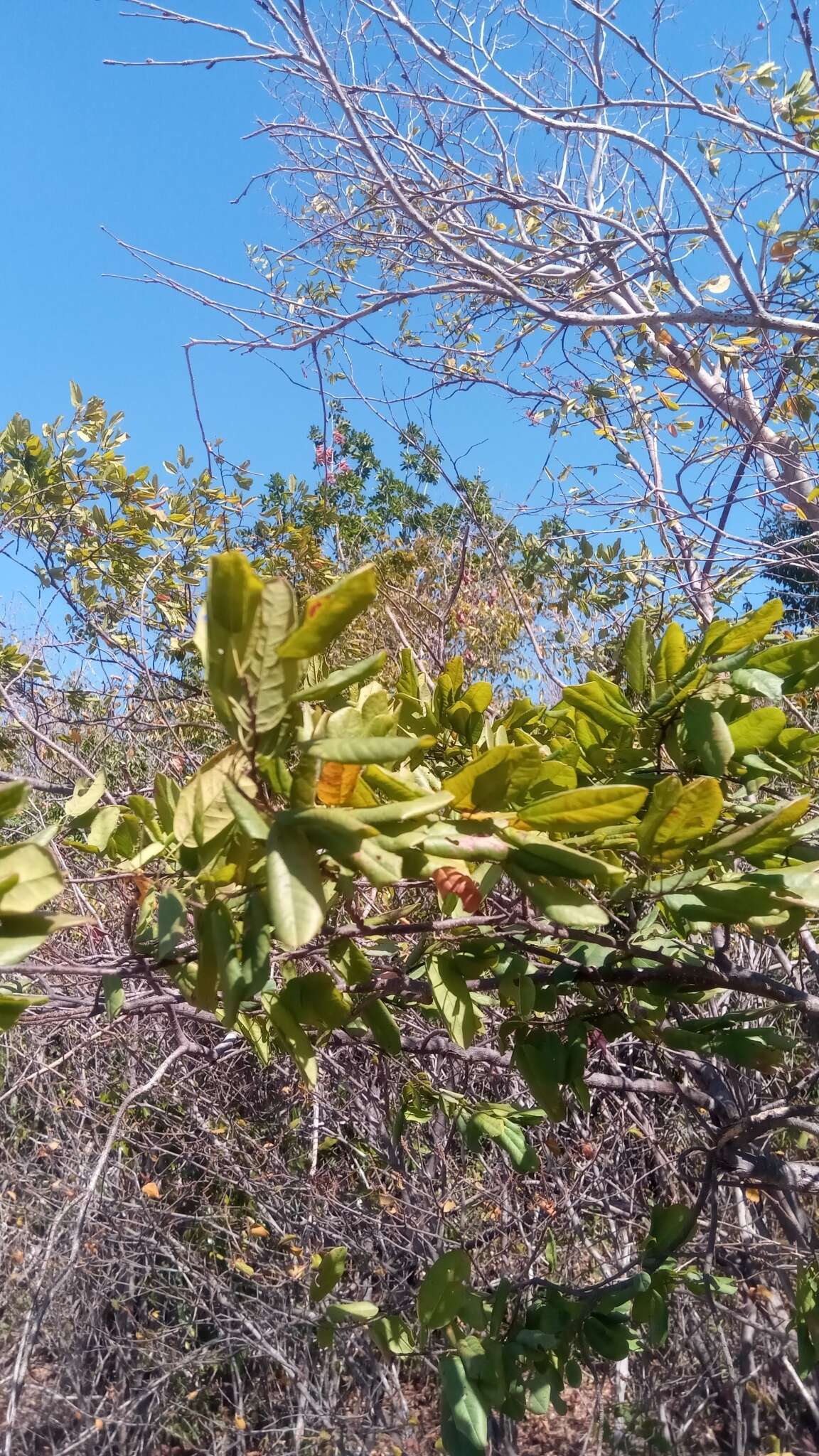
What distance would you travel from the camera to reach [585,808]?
0.68 metres

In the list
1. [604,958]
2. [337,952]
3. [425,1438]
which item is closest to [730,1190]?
[425,1438]

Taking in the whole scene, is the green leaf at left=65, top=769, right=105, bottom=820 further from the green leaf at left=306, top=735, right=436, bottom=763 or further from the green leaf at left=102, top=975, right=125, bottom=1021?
the green leaf at left=306, top=735, right=436, bottom=763

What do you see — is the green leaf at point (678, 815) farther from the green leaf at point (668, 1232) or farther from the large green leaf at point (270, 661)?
the green leaf at point (668, 1232)

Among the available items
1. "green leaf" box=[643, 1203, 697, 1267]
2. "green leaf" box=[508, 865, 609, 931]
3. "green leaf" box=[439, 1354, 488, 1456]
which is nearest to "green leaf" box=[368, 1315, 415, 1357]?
"green leaf" box=[439, 1354, 488, 1456]

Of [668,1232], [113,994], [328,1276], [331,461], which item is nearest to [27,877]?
[113,994]

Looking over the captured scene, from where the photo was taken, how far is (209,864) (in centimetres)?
71

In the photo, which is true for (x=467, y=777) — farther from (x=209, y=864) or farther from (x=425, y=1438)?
(x=425, y=1438)

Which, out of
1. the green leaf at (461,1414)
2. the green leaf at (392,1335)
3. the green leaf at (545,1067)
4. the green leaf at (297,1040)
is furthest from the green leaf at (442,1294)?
the green leaf at (297,1040)

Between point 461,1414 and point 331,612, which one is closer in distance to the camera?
point 331,612

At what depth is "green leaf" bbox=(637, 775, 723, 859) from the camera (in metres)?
0.73

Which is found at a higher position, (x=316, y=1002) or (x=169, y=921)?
(x=169, y=921)

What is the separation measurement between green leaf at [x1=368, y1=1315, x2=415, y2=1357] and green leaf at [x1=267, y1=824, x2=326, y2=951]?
4.40 ft

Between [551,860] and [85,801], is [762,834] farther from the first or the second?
[85,801]

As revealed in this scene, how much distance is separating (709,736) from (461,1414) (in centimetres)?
109
